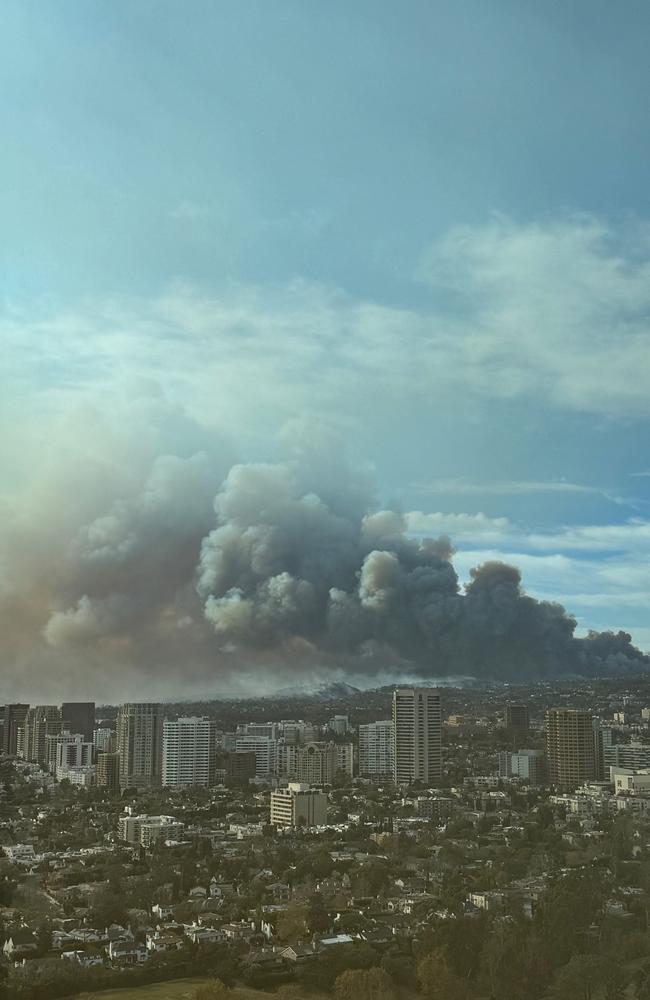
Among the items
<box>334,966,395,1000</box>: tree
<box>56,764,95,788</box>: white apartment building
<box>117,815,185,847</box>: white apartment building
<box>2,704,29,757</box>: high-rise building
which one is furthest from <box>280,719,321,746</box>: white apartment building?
<box>334,966,395,1000</box>: tree

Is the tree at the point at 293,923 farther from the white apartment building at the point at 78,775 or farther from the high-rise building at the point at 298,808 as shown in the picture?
the white apartment building at the point at 78,775

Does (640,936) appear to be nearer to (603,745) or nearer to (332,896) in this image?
(332,896)

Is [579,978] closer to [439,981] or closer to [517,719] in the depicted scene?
[439,981]

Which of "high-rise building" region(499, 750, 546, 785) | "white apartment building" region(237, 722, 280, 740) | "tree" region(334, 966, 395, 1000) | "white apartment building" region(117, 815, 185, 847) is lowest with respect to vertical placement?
"tree" region(334, 966, 395, 1000)

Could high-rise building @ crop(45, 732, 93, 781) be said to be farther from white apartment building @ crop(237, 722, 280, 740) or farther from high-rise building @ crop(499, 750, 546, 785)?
high-rise building @ crop(499, 750, 546, 785)

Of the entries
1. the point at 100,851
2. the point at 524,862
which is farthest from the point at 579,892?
the point at 100,851

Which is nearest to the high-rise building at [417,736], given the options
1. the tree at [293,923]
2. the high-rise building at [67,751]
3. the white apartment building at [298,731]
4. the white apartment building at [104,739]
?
the white apartment building at [298,731]
